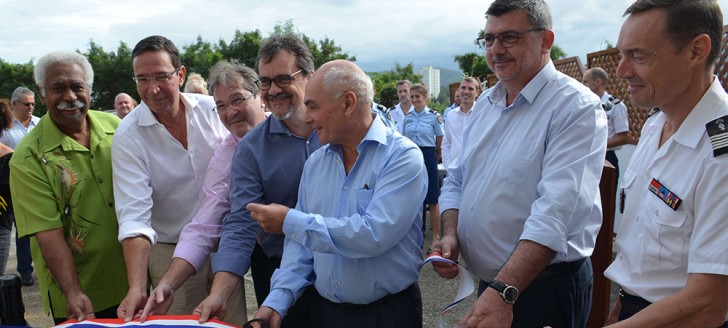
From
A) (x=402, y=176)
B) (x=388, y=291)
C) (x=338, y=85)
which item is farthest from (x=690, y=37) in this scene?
(x=388, y=291)

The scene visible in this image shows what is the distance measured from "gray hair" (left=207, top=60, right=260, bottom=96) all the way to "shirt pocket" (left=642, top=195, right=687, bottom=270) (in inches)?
79.1

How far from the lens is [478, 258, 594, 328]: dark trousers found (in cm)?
213

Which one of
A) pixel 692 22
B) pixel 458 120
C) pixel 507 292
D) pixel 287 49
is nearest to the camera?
pixel 692 22

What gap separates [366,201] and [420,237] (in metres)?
0.35

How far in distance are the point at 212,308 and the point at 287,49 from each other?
1.24 meters

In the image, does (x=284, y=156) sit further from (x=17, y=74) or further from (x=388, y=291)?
(x=17, y=74)

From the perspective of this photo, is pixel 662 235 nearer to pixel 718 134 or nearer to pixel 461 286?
pixel 718 134

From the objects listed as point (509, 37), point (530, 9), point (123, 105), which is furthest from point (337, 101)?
point (123, 105)

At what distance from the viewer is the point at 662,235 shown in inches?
63.0

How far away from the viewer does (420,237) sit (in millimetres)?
2275

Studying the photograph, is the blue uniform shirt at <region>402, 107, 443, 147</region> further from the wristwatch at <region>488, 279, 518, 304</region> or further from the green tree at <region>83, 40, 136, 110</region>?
the green tree at <region>83, 40, 136, 110</region>

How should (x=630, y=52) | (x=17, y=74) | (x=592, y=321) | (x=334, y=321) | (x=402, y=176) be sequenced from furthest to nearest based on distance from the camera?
(x=17, y=74) → (x=592, y=321) → (x=334, y=321) → (x=402, y=176) → (x=630, y=52)

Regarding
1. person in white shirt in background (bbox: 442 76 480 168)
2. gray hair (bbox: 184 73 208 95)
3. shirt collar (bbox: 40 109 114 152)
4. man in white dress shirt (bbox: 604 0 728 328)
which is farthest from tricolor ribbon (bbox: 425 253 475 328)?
person in white shirt in background (bbox: 442 76 480 168)

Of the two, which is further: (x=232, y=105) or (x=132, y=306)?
(x=232, y=105)
